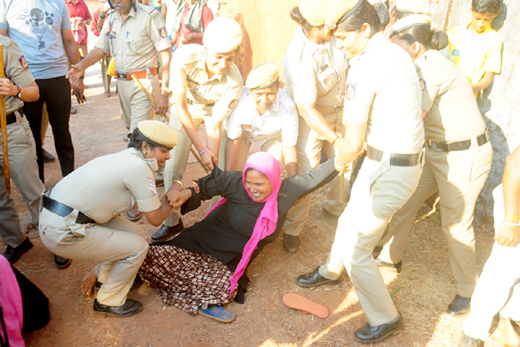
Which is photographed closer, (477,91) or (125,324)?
(125,324)

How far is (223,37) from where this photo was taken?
318cm

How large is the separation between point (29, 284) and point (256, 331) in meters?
1.66


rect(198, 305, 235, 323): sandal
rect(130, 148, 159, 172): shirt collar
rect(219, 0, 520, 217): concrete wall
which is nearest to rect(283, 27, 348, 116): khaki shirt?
rect(130, 148, 159, 172): shirt collar

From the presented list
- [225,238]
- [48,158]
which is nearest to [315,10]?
[225,238]

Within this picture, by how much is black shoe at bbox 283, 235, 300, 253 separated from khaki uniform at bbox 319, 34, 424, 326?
3.52ft

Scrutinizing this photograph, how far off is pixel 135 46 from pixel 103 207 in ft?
8.50

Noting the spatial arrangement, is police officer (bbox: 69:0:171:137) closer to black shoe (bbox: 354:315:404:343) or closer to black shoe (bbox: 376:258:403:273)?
black shoe (bbox: 376:258:403:273)

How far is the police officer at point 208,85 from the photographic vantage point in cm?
323

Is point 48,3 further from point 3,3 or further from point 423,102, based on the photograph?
point 423,102

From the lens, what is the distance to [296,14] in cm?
355

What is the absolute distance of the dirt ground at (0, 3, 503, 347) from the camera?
2.83m

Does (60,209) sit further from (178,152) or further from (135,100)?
(135,100)

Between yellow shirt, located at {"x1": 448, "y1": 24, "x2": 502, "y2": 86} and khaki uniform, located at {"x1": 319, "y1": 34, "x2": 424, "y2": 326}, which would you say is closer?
khaki uniform, located at {"x1": 319, "y1": 34, "x2": 424, "y2": 326}

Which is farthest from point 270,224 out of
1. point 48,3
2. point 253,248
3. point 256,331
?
point 48,3
